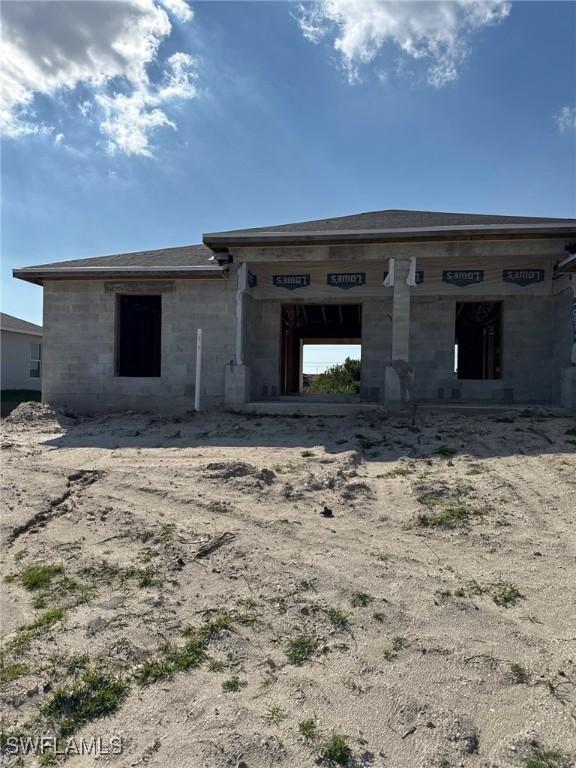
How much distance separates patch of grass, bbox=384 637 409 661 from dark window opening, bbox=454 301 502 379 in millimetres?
11749

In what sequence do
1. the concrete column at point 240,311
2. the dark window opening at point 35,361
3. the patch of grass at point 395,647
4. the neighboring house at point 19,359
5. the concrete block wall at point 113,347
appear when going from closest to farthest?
the patch of grass at point 395,647, the concrete column at point 240,311, the concrete block wall at point 113,347, the neighboring house at point 19,359, the dark window opening at point 35,361

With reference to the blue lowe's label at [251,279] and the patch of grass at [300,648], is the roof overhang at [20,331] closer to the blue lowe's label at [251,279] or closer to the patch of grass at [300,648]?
the blue lowe's label at [251,279]

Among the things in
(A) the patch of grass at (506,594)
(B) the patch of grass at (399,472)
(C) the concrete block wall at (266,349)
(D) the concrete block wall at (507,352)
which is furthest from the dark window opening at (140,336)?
(A) the patch of grass at (506,594)

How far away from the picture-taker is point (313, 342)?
24.5m

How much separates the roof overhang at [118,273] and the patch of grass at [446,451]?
7197 mm

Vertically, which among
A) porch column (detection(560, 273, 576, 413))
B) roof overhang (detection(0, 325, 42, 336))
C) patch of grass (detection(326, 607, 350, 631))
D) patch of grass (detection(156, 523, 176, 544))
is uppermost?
roof overhang (detection(0, 325, 42, 336))

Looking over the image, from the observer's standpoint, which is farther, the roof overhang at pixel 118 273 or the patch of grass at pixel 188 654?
the roof overhang at pixel 118 273

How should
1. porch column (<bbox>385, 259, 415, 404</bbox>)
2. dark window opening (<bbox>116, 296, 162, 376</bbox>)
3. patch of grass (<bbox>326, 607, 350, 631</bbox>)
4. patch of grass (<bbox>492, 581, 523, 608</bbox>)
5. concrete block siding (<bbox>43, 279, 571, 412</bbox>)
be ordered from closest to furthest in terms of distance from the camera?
patch of grass (<bbox>326, 607, 350, 631</bbox>), patch of grass (<bbox>492, 581, 523, 608</bbox>), porch column (<bbox>385, 259, 415, 404</bbox>), concrete block siding (<bbox>43, 279, 571, 412</bbox>), dark window opening (<bbox>116, 296, 162, 376</bbox>)

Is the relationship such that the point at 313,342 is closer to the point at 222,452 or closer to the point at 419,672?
the point at 222,452

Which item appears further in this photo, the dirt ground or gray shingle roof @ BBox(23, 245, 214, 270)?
gray shingle roof @ BBox(23, 245, 214, 270)

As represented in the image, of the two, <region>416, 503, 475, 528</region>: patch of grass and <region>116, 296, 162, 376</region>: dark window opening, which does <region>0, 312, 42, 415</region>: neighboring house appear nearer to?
<region>116, 296, 162, 376</region>: dark window opening

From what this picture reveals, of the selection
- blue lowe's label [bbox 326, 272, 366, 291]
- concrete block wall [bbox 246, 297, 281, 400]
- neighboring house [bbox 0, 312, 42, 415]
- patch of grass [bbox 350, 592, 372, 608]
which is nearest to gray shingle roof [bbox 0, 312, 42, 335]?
neighboring house [bbox 0, 312, 42, 415]

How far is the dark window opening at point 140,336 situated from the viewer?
1515 centimetres

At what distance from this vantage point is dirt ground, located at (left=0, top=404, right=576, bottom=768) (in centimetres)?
268
